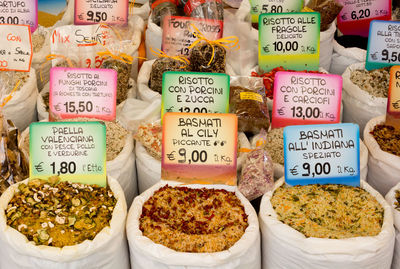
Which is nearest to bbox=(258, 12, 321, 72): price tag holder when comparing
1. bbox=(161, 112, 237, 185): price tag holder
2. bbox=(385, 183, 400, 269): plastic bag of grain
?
bbox=(161, 112, 237, 185): price tag holder

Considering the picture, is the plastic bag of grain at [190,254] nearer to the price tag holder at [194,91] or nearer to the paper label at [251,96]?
the price tag holder at [194,91]

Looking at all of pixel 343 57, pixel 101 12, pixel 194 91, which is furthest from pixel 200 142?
pixel 343 57

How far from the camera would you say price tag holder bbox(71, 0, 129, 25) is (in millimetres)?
2412

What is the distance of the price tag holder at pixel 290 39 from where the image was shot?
2.23 m

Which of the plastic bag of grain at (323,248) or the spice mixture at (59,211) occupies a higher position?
the spice mixture at (59,211)

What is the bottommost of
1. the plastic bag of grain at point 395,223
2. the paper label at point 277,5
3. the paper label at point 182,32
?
the plastic bag of grain at point 395,223

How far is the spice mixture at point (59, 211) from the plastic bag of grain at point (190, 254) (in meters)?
0.10

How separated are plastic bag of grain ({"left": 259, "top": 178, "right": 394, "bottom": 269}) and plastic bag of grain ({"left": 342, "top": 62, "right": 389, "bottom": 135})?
0.74 meters

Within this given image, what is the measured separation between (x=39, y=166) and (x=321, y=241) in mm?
951

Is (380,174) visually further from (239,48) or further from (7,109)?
(7,109)

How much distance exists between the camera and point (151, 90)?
218 centimetres

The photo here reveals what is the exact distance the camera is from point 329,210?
1.51 meters

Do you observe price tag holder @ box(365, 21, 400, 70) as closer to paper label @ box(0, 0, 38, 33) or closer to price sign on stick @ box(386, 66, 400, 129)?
price sign on stick @ box(386, 66, 400, 129)

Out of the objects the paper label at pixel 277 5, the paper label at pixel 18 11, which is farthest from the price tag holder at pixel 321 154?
the paper label at pixel 18 11
